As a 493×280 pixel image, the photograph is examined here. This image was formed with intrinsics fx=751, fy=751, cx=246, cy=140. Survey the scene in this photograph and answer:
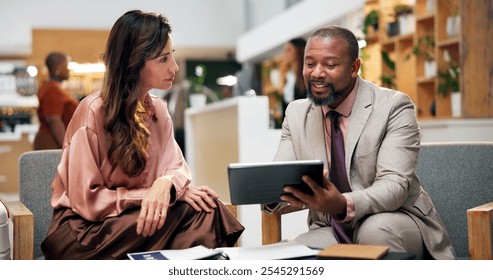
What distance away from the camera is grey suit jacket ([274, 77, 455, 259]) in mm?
2074

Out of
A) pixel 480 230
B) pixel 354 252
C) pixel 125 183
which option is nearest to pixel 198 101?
pixel 125 183

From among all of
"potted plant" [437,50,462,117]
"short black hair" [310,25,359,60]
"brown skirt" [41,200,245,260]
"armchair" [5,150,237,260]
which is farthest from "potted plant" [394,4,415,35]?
"brown skirt" [41,200,245,260]

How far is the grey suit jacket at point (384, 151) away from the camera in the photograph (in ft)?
6.81

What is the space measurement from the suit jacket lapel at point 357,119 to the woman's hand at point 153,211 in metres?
0.54

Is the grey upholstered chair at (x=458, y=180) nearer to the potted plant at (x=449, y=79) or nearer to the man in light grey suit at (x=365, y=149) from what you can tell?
the man in light grey suit at (x=365, y=149)

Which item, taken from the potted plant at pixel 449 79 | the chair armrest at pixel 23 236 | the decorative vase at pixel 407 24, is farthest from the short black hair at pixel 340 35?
the decorative vase at pixel 407 24

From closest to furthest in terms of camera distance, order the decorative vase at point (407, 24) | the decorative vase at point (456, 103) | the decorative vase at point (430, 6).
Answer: the decorative vase at point (456, 103) < the decorative vase at point (430, 6) < the decorative vase at point (407, 24)

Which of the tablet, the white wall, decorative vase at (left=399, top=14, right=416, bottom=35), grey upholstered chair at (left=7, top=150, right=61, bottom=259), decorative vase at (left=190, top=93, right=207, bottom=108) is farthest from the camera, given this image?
the white wall

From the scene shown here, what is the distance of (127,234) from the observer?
2090 mm

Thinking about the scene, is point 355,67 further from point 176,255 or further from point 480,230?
point 176,255

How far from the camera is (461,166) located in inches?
102

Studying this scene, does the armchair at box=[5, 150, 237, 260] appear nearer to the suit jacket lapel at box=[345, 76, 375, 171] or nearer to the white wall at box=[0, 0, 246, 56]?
the suit jacket lapel at box=[345, 76, 375, 171]
